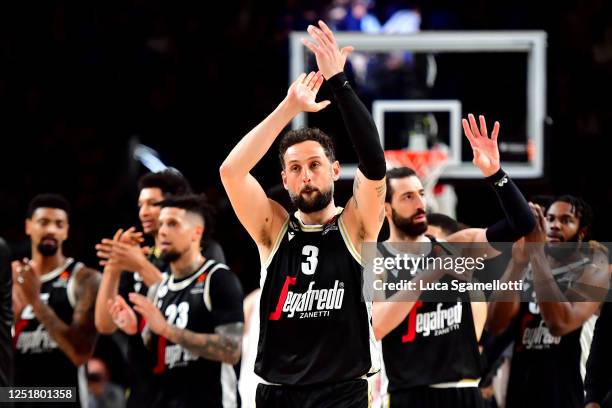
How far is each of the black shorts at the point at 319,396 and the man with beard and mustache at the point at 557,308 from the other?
6.86ft

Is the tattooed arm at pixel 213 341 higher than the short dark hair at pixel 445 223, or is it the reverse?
the short dark hair at pixel 445 223

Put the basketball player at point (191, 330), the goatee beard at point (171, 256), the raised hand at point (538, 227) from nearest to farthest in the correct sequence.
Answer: the raised hand at point (538, 227)
the basketball player at point (191, 330)
the goatee beard at point (171, 256)

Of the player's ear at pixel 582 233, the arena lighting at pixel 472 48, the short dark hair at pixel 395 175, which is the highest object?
the arena lighting at pixel 472 48

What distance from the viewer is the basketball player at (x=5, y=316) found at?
5.47 m

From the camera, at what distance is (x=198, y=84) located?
14508mm

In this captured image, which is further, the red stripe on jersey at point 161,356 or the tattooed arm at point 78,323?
the tattooed arm at point 78,323

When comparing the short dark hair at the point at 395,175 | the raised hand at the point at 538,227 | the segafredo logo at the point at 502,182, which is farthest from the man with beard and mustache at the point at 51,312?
the segafredo logo at the point at 502,182

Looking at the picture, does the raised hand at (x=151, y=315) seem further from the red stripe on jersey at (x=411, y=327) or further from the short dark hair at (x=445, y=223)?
the short dark hair at (x=445, y=223)

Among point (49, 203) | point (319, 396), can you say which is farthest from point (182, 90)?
point (319, 396)

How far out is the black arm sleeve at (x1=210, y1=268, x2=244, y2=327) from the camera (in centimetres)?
697

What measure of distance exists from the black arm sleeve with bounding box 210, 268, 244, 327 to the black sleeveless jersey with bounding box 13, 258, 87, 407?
1.61m

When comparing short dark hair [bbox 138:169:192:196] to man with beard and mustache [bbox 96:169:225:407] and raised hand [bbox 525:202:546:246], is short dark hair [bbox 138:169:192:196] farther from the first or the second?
raised hand [bbox 525:202:546:246]

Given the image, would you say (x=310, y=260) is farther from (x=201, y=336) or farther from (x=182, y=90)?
(x=182, y=90)

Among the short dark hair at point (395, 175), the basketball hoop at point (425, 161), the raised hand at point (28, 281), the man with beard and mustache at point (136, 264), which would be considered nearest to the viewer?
the short dark hair at point (395, 175)
